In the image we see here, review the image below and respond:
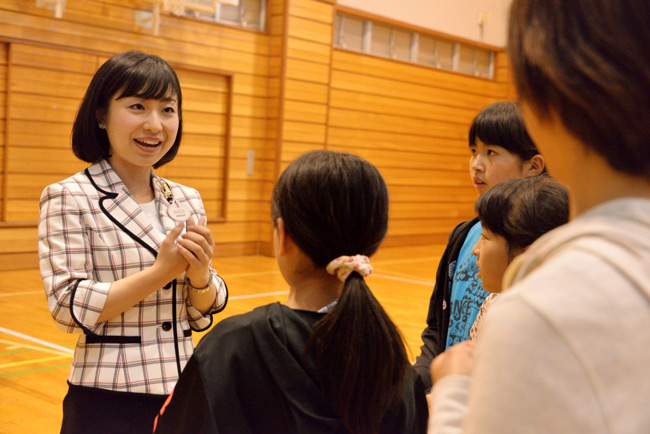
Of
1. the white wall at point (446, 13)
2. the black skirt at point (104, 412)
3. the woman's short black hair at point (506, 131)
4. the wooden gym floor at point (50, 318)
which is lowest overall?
the wooden gym floor at point (50, 318)

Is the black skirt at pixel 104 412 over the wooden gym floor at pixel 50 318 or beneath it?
over

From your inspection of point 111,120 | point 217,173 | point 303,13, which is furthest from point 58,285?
point 303,13

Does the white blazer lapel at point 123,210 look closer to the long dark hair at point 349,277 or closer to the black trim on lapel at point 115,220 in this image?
the black trim on lapel at point 115,220

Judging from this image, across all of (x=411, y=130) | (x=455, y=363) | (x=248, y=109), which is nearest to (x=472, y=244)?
(x=455, y=363)

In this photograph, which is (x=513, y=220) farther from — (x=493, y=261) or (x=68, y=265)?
(x=68, y=265)

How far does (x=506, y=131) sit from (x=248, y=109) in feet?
21.5

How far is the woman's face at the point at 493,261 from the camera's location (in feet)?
5.75

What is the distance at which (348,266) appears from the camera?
1172mm

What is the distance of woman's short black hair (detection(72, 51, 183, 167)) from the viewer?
1.85 m

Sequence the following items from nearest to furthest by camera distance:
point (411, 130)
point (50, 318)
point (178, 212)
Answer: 1. point (178, 212)
2. point (50, 318)
3. point (411, 130)

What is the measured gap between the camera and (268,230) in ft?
28.2

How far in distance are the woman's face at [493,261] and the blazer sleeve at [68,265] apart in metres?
0.94

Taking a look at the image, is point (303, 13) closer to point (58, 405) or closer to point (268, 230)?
point (268, 230)

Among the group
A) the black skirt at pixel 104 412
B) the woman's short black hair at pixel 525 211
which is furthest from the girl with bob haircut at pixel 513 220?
the black skirt at pixel 104 412
